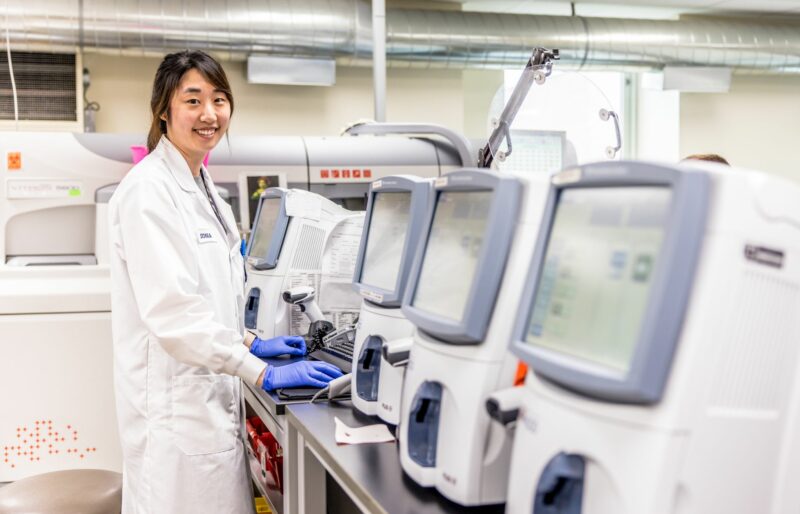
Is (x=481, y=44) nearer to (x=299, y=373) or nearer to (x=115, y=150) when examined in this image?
(x=115, y=150)

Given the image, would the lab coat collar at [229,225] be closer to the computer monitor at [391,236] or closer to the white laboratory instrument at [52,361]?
the computer monitor at [391,236]

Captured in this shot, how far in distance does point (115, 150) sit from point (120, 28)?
1364mm

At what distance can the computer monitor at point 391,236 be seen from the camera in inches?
59.6

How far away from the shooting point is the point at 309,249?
2.47 metres

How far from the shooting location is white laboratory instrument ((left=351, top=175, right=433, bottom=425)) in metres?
1.52

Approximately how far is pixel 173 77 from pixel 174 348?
2.11 feet

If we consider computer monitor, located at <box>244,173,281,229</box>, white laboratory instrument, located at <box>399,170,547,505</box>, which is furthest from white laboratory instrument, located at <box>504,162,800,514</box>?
computer monitor, located at <box>244,173,281,229</box>

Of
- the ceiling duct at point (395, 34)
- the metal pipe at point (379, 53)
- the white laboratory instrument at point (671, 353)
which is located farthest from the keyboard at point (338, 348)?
the ceiling duct at point (395, 34)

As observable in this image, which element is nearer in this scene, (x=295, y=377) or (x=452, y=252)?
(x=452, y=252)

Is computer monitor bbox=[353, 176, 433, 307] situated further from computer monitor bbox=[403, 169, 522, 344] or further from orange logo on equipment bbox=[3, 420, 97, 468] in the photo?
orange logo on equipment bbox=[3, 420, 97, 468]

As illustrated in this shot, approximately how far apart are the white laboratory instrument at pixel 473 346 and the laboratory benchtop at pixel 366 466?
0.9 inches

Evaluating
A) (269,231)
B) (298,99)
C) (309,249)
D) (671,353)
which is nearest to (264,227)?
(269,231)

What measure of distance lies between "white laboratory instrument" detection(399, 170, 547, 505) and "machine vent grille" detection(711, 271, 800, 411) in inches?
13.9

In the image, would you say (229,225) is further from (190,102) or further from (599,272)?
(599,272)
